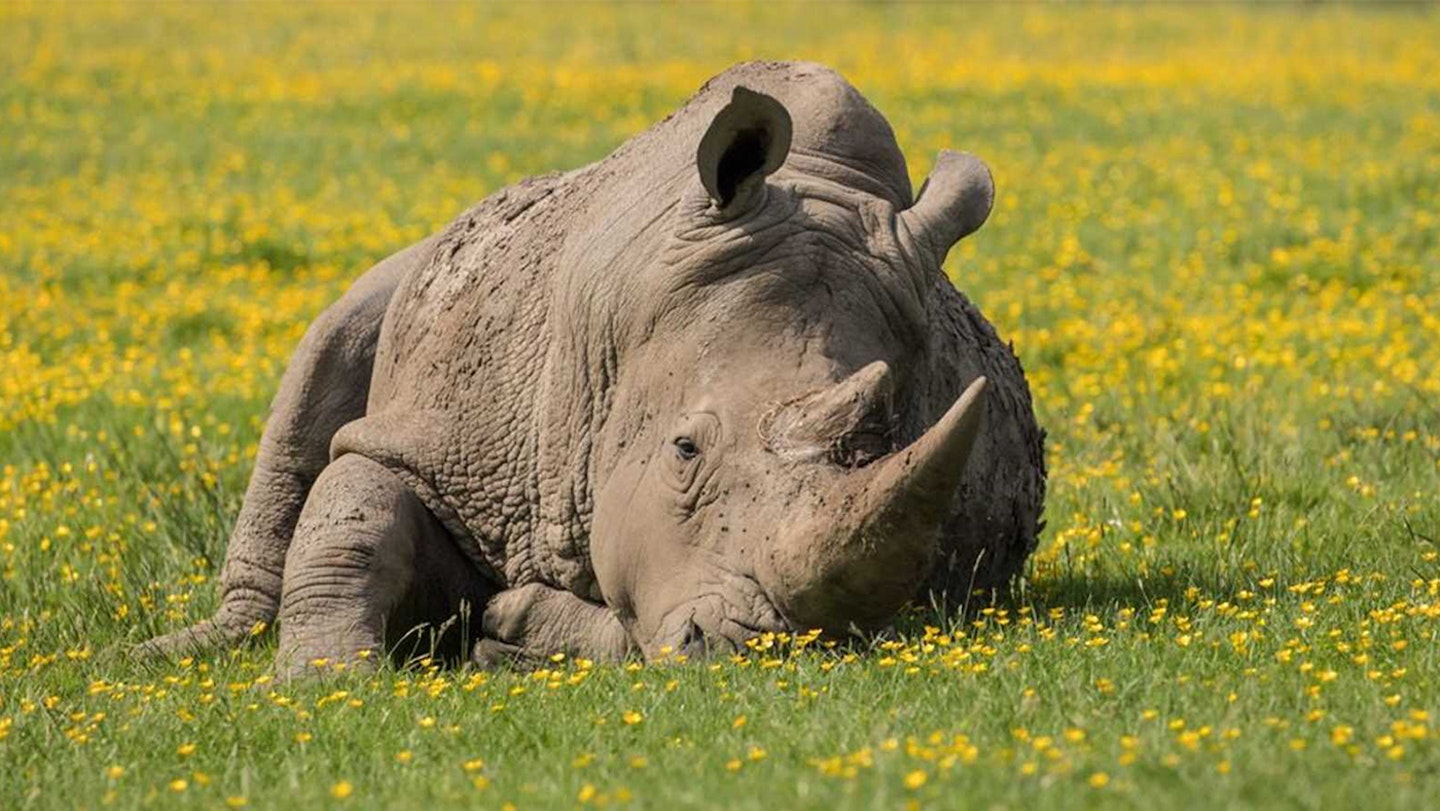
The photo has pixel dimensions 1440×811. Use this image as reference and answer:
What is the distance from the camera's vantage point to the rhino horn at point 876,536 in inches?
226

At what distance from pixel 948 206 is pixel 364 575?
2.25 meters

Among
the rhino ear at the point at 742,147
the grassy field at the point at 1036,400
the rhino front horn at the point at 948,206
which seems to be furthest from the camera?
the rhino front horn at the point at 948,206

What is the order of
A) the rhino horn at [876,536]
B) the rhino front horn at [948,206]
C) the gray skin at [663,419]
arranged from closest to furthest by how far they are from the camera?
the rhino horn at [876,536], the gray skin at [663,419], the rhino front horn at [948,206]

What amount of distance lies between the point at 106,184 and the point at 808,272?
665 inches

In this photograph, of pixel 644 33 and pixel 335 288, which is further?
pixel 644 33

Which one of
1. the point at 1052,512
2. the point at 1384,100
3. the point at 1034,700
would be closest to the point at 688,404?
the point at 1034,700

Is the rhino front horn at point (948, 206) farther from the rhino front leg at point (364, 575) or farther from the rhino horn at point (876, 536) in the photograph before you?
the rhino front leg at point (364, 575)

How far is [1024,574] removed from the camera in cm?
799

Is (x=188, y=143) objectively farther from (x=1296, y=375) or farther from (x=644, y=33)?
(x=1296, y=375)

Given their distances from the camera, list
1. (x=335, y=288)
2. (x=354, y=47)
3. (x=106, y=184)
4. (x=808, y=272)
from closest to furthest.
→ 1. (x=808, y=272)
2. (x=335, y=288)
3. (x=106, y=184)
4. (x=354, y=47)

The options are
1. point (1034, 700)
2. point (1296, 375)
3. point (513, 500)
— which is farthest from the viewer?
point (1296, 375)

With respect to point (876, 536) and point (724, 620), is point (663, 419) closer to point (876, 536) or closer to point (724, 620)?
point (724, 620)

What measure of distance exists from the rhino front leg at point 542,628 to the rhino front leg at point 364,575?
0.13m

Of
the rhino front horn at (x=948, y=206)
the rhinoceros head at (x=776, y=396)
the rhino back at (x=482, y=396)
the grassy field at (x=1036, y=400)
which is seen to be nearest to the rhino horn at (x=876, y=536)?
the rhinoceros head at (x=776, y=396)
